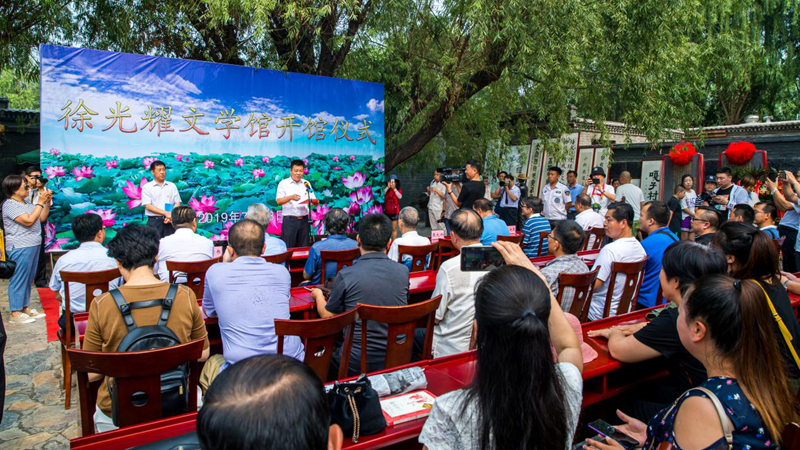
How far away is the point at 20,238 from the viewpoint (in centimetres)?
429

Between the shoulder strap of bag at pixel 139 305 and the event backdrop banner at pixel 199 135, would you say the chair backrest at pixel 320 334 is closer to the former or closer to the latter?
the shoulder strap of bag at pixel 139 305

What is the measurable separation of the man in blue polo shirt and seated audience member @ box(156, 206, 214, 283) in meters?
3.02

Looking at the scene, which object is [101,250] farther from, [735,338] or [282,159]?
[282,159]

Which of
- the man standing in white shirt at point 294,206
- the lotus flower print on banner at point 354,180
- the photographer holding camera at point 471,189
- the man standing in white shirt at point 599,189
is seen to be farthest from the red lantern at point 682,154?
the man standing in white shirt at point 294,206

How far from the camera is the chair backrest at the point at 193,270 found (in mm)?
2994

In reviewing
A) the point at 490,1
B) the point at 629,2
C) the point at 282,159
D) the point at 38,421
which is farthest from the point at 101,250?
the point at 629,2

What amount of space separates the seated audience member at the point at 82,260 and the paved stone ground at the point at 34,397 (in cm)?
44

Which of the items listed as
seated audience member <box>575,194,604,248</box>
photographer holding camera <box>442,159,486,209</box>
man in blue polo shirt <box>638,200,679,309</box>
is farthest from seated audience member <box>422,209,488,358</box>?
photographer holding camera <box>442,159,486,209</box>

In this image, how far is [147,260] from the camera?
2.05 metres

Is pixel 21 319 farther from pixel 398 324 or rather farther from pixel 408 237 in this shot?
pixel 398 324

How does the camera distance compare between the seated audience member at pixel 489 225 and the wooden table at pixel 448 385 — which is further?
the seated audience member at pixel 489 225

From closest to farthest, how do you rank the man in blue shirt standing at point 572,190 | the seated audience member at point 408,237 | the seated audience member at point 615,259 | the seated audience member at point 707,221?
the seated audience member at point 615,259
the seated audience member at point 707,221
the seated audience member at point 408,237
the man in blue shirt standing at point 572,190

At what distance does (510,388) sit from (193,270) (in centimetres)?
245

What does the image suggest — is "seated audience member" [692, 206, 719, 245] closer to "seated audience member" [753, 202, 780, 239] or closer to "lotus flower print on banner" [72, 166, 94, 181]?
"seated audience member" [753, 202, 780, 239]
